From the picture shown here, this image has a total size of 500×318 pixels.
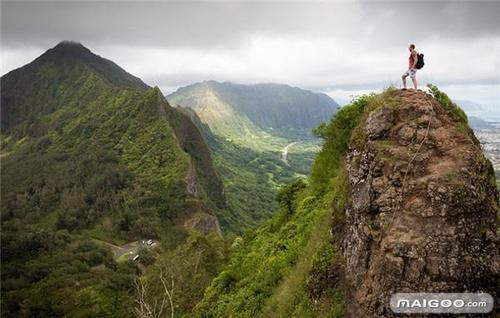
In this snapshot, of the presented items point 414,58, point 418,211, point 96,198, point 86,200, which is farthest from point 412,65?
point 86,200

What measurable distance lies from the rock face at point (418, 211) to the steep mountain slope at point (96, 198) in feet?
143

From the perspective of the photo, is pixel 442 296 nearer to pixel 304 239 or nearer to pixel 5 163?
pixel 304 239

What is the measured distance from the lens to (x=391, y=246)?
39.1 ft

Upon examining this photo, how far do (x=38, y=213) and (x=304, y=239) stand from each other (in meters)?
123

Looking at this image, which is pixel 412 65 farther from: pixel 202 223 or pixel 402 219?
pixel 202 223

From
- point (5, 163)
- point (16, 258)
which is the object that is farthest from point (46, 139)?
point (16, 258)

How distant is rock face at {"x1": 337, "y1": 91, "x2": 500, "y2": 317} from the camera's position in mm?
11516

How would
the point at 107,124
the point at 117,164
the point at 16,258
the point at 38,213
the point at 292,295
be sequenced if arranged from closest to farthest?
the point at 292,295, the point at 16,258, the point at 38,213, the point at 117,164, the point at 107,124

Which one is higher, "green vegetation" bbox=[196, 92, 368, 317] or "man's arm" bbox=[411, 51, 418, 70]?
"man's arm" bbox=[411, 51, 418, 70]

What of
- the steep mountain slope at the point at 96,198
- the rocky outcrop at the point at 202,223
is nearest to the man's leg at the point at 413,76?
the steep mountain slope at the point at 96,198
